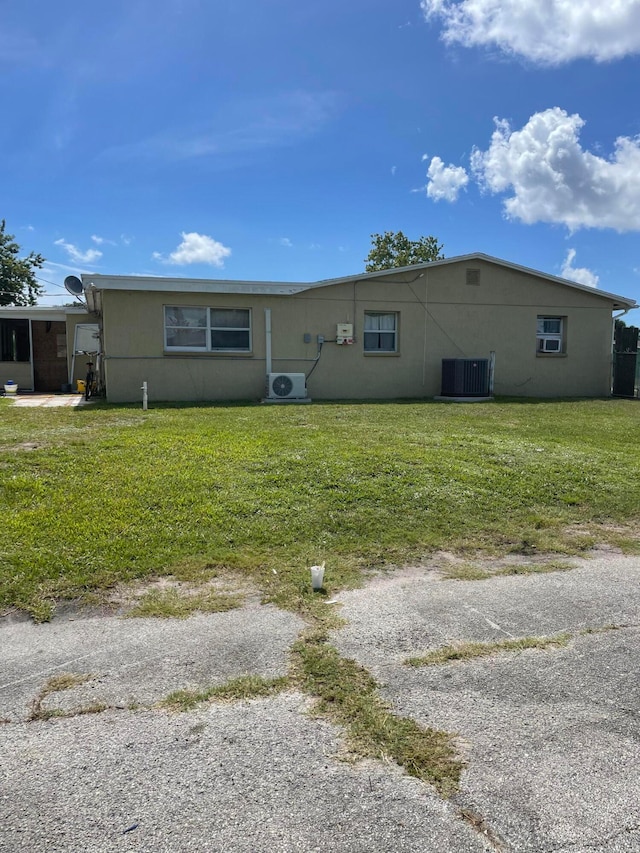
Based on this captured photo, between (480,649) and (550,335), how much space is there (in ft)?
49.4

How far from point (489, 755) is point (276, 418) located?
26.8 feet

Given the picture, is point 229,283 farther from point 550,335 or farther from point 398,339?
point 550,335

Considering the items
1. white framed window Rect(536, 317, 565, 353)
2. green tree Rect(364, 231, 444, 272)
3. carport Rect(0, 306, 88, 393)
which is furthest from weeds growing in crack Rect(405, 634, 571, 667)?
green tree Rect(364, 231, 444, 272)

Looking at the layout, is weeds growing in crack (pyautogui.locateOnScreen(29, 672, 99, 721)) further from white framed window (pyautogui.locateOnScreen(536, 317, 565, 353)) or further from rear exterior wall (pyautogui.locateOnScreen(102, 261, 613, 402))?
white framed window (pyautogui.locateOnScreen(536, 317, 565, 353))

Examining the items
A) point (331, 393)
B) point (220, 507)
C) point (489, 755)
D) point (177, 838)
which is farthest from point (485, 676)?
point (331, 393)

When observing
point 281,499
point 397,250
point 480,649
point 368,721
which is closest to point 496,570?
point 480,649

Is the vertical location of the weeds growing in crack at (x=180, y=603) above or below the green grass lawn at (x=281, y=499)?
below

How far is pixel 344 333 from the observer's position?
1452 centimetres

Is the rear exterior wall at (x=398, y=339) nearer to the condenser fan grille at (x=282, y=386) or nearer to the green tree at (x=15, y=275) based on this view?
the condenser fan grille at (x=282, y=386)

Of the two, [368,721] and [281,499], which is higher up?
[281,499]

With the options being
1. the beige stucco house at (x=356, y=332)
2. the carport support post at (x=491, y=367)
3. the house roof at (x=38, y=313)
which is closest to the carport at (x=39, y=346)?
the house roof at (x=38, y=313)

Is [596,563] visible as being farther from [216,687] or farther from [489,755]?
[216,687]

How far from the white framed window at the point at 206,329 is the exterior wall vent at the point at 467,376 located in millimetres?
5182

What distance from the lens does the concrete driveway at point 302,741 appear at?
1905 millimetres
